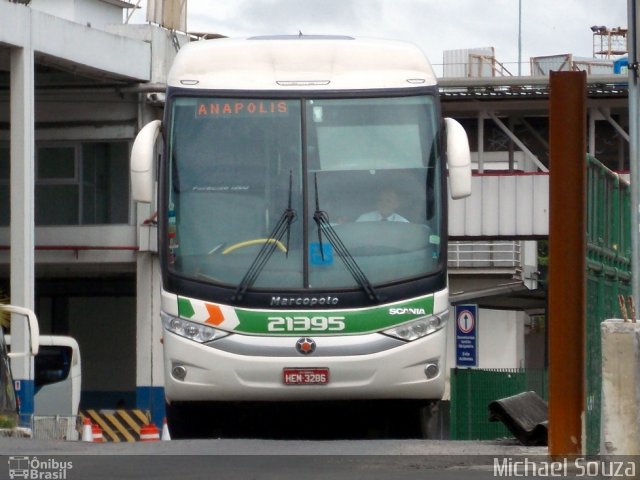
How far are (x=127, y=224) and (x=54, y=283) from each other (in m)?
6.58

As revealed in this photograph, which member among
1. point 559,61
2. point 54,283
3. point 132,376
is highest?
point 559,61

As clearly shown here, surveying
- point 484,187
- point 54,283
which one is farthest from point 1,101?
point 484,187

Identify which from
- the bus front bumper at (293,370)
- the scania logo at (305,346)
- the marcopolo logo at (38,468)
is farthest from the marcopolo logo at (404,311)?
the marcopolo logo at (38,468)

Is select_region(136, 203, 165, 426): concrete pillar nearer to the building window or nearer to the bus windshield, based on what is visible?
the building window

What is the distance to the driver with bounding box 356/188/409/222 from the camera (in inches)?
519

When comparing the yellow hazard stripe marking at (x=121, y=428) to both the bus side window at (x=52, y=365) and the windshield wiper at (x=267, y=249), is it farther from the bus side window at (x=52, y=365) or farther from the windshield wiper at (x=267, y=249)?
the windshield wiper at (x=267, y=249)

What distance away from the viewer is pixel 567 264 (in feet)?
32.9

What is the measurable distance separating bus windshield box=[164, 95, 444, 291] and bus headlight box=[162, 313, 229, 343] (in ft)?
1.38

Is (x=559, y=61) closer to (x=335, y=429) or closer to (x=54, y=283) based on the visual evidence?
(x=54, y=283)

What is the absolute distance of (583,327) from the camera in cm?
1000

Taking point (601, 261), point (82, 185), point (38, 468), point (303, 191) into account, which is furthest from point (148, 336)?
point (38, 468)

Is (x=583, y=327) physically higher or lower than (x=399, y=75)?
lower

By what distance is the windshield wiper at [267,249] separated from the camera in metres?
12.9

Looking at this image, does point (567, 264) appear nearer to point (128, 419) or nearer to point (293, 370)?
point (293, 370)
